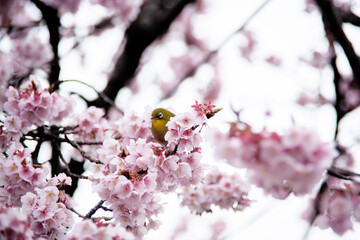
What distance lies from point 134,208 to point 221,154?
104 centimetres

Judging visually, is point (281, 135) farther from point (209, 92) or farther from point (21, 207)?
point (209, 92)

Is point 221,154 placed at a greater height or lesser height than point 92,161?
lesser

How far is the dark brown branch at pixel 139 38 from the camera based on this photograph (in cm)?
470

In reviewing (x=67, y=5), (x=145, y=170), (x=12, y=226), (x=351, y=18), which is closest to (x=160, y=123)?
(x=145, y=170)

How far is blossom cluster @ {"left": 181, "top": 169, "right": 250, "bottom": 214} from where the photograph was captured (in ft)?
11.5

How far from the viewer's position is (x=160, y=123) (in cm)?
256

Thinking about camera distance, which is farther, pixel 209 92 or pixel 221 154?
pixel 209 92

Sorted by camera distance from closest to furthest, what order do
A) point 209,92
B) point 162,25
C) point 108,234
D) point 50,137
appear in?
point 108,234 < point 50,137 < point 162,25 < point 209,92

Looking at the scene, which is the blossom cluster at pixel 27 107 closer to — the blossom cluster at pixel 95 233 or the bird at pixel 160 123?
A: the bird at pixel 160 123

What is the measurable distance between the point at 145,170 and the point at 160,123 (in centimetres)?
52

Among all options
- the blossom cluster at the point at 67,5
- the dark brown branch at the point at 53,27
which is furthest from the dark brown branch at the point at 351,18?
the blossom cluster at the point at 67,5

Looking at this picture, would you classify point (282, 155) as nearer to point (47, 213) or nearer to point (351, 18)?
point (47, 213)

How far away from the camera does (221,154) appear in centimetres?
137

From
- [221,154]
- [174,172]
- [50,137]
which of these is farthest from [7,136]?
[221,154]
